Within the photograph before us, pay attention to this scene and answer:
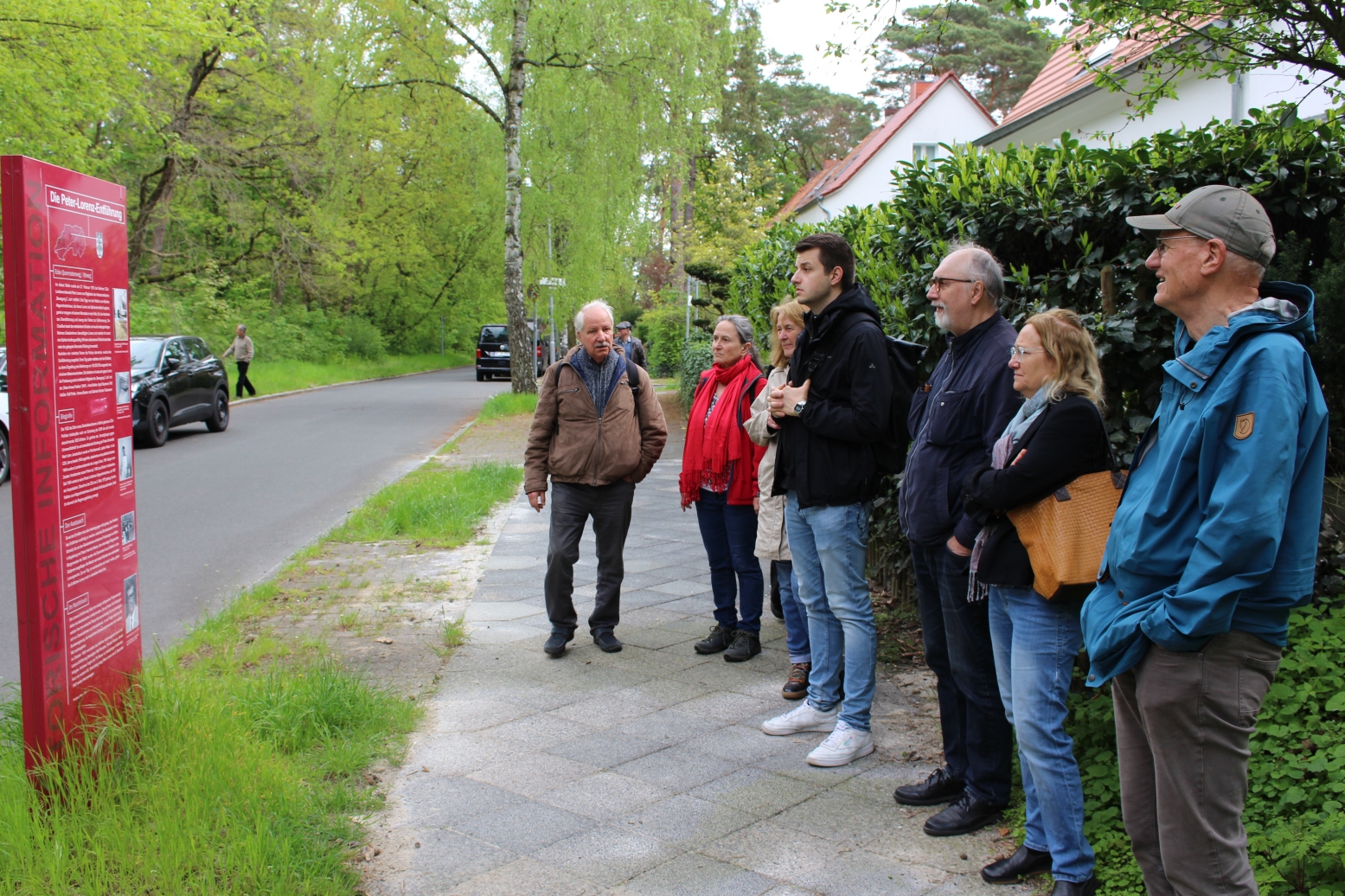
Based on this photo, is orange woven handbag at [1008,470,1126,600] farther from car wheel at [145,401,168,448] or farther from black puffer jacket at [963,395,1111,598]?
car wheel at [145,401,168,448]

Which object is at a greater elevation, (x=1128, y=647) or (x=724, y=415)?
(x=724, y=415)

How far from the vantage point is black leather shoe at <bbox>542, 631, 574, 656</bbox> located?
18.6ft

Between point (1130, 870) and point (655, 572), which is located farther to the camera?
point (655, 572)

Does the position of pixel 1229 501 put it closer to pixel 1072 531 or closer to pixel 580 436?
pixel 1072 531

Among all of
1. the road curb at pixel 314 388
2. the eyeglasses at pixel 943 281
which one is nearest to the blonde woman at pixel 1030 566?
the eyeglasses at pixel 943 281

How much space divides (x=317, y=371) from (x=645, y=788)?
31.1 m

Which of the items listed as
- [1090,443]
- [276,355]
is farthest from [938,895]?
[276,355]

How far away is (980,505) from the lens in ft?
10.2

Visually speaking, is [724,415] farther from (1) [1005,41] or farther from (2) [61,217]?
(1) [1005,41]

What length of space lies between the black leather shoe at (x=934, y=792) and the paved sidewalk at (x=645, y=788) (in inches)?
2.6

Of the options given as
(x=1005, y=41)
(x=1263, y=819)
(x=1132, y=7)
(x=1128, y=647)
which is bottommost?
(x=1263, y=819)

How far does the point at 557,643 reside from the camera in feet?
18.7

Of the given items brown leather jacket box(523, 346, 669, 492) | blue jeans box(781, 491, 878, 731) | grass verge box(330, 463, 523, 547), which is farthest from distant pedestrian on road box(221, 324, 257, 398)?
blue jeans box(781, 491, 878, 731)

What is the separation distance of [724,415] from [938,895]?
298cm
